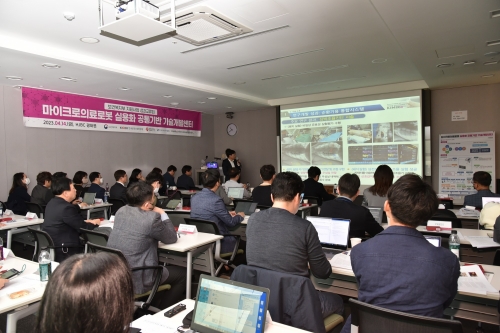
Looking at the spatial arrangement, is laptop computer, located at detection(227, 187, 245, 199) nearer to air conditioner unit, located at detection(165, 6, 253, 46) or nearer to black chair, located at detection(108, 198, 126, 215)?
black chair, located at detection(108, 198, 126, 215)

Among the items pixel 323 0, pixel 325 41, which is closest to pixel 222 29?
pixel 323 0

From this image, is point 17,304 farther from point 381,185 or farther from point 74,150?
point 74,150

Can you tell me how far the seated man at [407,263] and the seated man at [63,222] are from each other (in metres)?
2.93

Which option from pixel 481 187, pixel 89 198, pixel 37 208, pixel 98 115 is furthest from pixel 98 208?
pixel 481 187

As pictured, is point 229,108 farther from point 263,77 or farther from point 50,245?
point 50,245

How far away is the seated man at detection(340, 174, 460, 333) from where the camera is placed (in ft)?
4.76

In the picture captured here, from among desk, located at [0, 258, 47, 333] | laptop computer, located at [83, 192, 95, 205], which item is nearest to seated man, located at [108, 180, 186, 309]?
desk, located at [0, 258, 47, 333]

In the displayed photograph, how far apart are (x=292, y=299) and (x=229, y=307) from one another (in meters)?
0.43

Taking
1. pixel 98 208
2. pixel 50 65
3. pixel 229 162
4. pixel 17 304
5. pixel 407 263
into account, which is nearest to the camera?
pixel 407 263

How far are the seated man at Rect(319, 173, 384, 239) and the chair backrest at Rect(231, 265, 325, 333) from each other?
137cm

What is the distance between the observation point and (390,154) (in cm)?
759

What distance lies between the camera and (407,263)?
149 centimetres

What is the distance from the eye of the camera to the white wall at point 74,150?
6559mm

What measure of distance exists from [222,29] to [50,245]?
2.74 m
